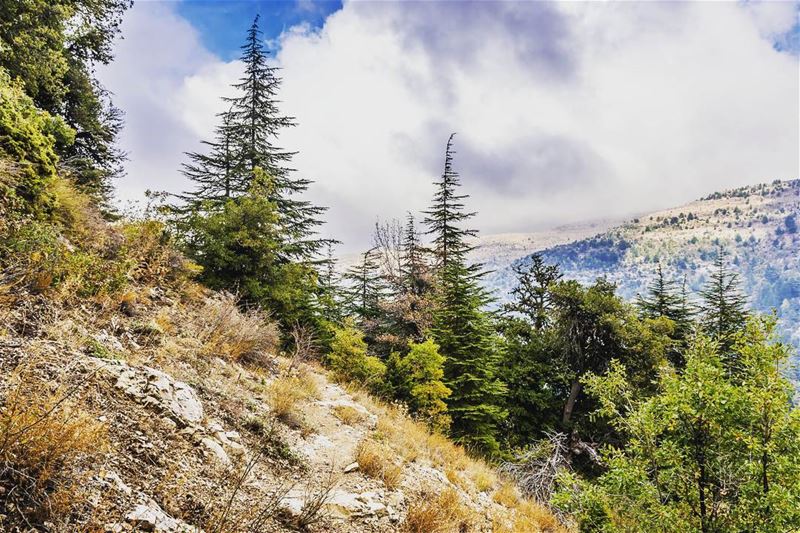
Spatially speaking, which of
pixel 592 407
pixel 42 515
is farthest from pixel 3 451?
pixel 592 407

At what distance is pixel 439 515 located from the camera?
4.88m

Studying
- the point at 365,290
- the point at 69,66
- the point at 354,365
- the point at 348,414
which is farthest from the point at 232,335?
the point at 365,290

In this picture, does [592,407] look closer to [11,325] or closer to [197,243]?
[197,243]

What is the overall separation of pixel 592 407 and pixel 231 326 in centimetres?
1792

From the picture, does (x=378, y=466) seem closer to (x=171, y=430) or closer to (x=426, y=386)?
(x=171, y=430)

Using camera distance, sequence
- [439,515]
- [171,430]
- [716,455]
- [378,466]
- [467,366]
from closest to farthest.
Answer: [171,430], [439,515], [378,466], [716,455], [467,366]

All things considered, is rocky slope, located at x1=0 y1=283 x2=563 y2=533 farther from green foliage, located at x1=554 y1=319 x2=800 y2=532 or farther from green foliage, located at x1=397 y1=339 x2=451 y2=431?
→ green foliage, located at x1=397 y1=339 x2=451 y2=431

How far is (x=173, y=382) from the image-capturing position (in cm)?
473

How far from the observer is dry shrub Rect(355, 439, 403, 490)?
5520mm

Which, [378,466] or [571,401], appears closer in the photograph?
[378,466]

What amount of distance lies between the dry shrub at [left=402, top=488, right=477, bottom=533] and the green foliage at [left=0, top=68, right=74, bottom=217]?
289 inches

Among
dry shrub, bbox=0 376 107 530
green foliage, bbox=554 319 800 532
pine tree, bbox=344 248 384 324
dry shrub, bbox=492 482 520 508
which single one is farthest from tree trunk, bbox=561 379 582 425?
dry shrub, bbox=0 376 107 530

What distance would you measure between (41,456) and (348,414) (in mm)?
5544

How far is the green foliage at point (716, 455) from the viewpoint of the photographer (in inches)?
211
